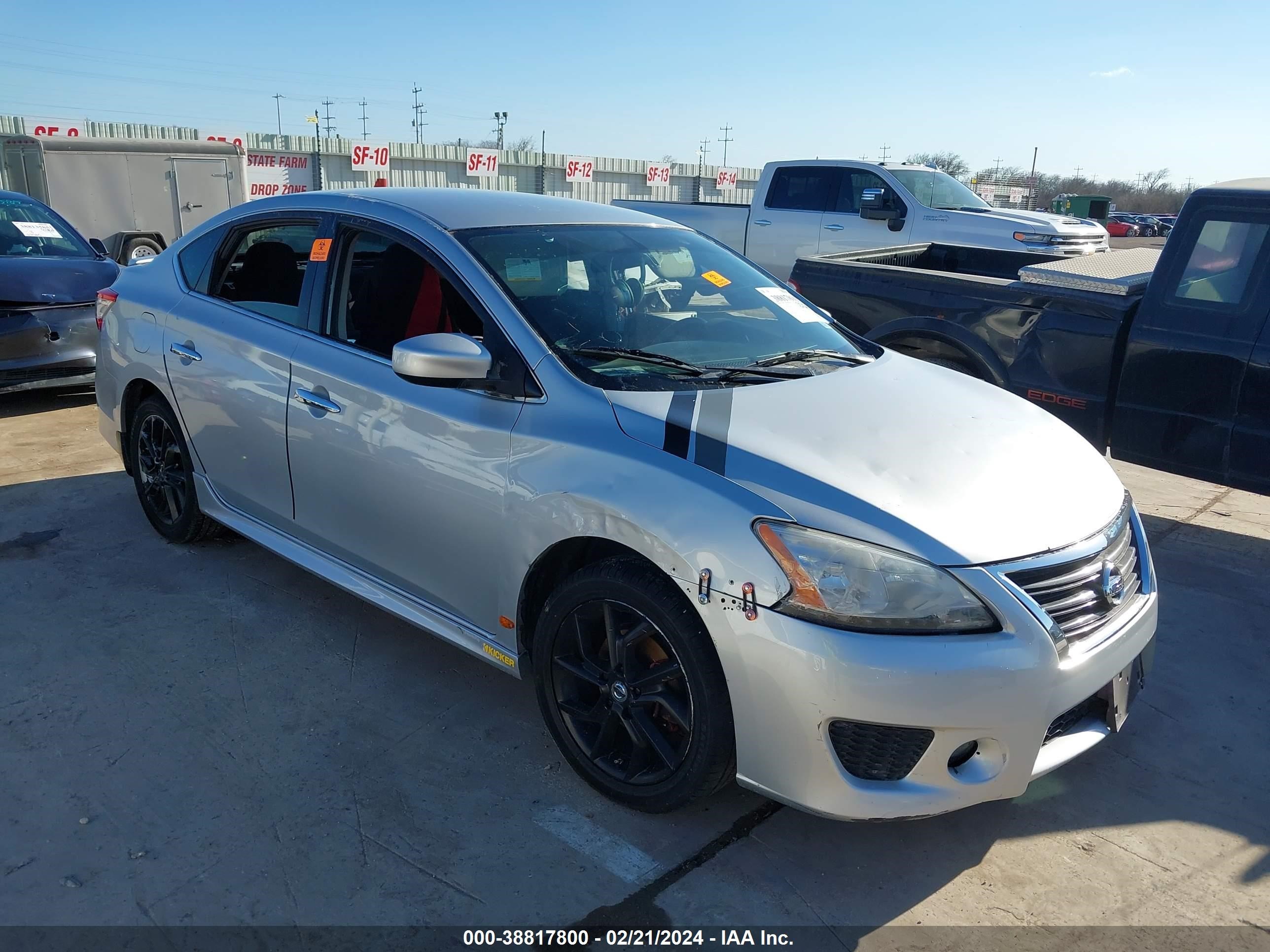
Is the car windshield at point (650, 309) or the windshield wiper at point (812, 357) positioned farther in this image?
the windshield wiper at point (812, 357)

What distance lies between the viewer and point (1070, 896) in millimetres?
2617

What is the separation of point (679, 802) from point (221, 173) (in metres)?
16.7

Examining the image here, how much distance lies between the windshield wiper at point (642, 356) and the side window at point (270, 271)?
4.27 feet

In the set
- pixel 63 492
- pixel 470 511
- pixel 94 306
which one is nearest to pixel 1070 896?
pixel 470 511

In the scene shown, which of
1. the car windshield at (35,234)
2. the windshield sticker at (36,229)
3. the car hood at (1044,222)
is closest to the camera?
the car windshield at (35,234)

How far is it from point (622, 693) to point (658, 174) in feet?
122

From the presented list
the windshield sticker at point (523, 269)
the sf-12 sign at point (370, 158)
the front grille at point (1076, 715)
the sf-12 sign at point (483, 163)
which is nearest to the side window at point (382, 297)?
the windshield sticker at point (523, 269)

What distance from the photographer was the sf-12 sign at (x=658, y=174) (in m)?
37.4

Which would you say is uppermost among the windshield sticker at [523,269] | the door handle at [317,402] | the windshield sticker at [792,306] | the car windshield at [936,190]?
the car windshield at [936,190]

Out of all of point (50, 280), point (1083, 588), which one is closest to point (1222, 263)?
point (1083, 588)

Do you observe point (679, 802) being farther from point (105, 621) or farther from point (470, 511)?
point (105, 621)

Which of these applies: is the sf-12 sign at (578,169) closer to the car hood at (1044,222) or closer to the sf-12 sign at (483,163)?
the sf-12 sign at (483,163)

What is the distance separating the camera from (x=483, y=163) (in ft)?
106

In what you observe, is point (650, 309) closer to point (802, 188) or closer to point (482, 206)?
point (482, 206)
